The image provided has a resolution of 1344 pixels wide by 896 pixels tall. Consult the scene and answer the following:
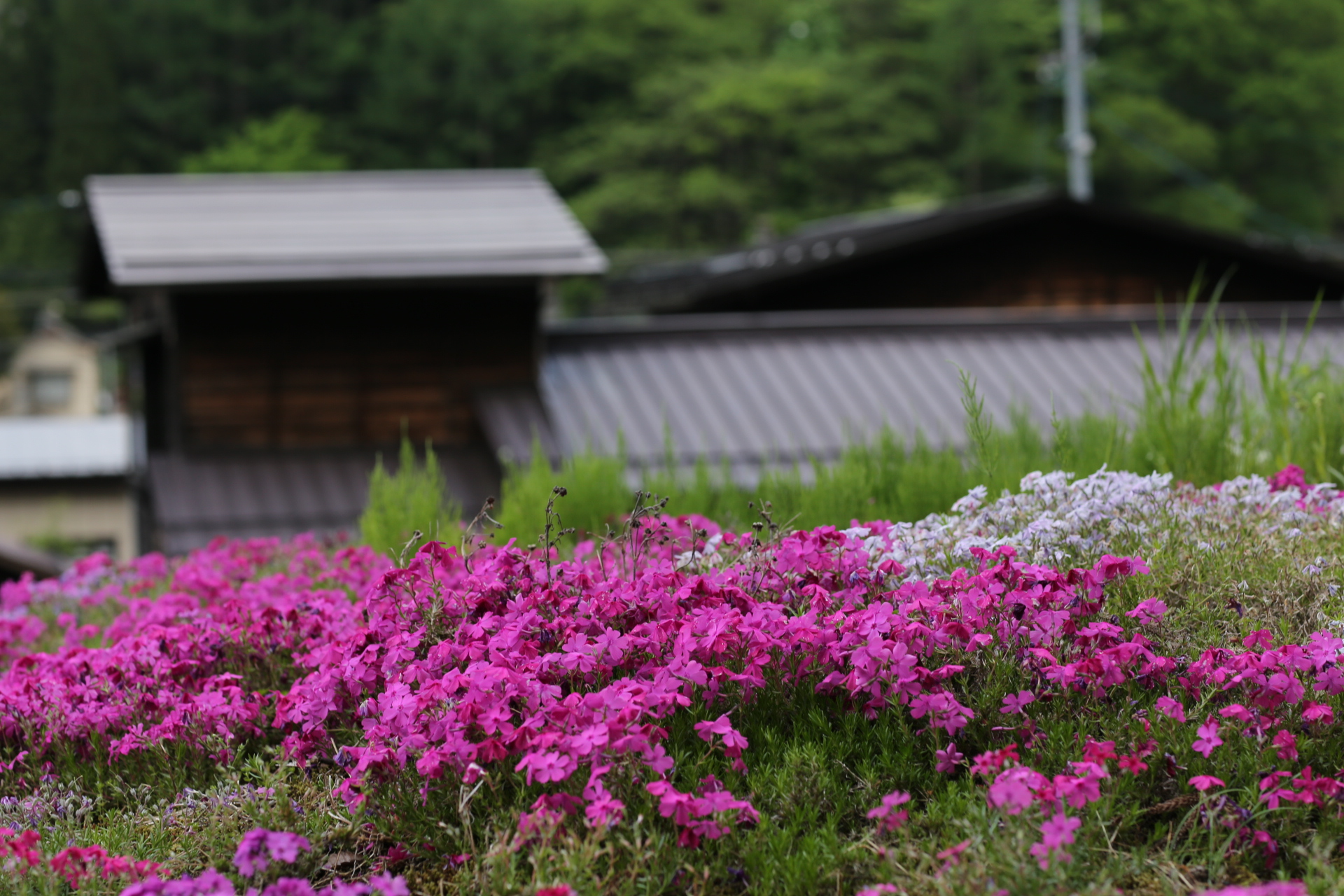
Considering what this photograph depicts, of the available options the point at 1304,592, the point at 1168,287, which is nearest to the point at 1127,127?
the point at 1168,287

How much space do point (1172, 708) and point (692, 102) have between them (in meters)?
54.2

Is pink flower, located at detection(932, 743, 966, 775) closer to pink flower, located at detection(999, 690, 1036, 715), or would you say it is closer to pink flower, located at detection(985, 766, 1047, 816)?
pink flower, located at detection(999, 690, 1036, 715)

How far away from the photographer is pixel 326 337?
10625 millimetres

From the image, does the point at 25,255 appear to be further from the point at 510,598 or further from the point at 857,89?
the point at 510,598

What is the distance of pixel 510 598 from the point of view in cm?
325

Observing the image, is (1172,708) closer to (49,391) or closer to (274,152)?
(49,391)

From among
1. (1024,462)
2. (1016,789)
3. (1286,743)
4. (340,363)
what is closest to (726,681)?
(1016,789)

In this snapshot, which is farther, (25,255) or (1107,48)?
(1107,48)

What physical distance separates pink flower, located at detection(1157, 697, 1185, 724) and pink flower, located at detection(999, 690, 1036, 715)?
25 cm

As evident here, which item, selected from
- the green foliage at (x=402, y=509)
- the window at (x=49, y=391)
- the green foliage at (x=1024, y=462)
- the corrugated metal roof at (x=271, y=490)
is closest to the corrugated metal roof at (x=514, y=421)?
the corrugated metal roof at (x=271, y=490)

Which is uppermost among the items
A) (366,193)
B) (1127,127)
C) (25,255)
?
(366,193)

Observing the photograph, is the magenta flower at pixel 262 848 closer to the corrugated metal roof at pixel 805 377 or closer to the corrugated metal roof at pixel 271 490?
the corrugated metal roof at pixel 805 377

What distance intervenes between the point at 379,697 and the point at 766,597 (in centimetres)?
103

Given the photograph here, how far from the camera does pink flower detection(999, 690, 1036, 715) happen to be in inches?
105
